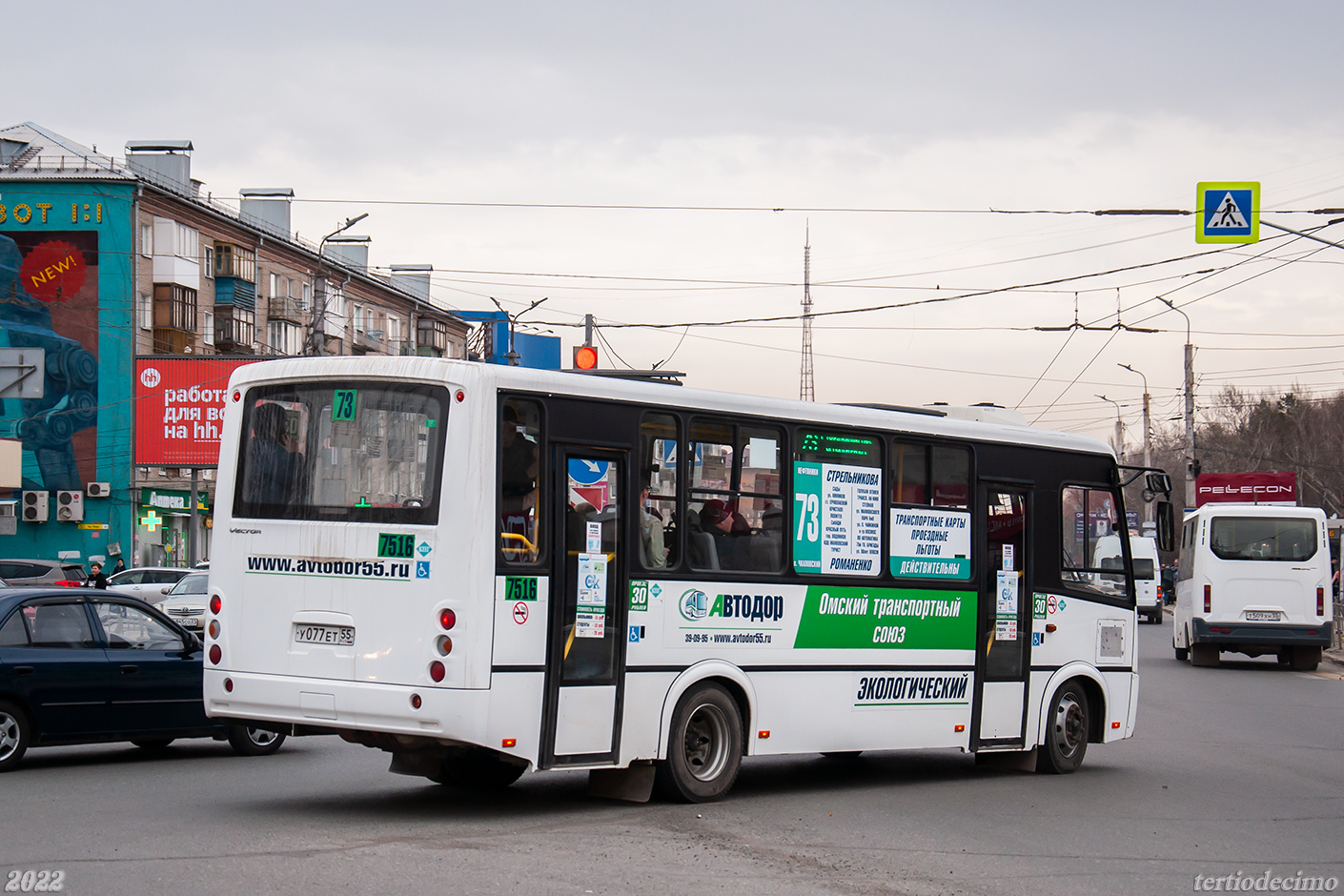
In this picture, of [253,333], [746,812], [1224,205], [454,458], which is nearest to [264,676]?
[454,458]

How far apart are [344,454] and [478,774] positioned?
2.88 metres

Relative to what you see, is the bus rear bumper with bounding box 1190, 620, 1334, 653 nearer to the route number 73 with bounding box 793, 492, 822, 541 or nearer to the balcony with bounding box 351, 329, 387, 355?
the route number 73 with bounding box 793, 492, 822, 541

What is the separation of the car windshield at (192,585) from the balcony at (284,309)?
33.2 m

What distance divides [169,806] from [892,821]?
471 cm

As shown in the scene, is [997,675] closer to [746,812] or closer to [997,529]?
[997,529]

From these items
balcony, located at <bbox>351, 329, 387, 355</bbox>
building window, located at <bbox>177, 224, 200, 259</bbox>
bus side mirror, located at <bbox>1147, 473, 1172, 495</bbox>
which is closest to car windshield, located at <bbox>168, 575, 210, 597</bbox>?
bus side mirror, located at <bbox>1147, 473, 1172, 495</bbox>

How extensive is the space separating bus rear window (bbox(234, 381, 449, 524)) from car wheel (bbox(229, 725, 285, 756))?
162 inches

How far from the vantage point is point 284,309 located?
60.9 metres

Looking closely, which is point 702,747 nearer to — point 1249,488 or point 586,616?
point 586,616

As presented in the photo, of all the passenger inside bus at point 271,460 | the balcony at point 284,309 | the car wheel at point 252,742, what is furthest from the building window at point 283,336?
the passenger inside bus at point 271,460

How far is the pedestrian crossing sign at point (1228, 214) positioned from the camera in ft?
70.6

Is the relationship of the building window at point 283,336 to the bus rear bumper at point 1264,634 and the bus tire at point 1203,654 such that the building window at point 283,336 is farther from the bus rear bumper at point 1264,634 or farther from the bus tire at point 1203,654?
the bus rear bumper at point 1264,634

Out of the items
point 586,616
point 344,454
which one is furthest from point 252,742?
point 586,616

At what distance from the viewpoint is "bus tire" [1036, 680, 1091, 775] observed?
1290 cm
